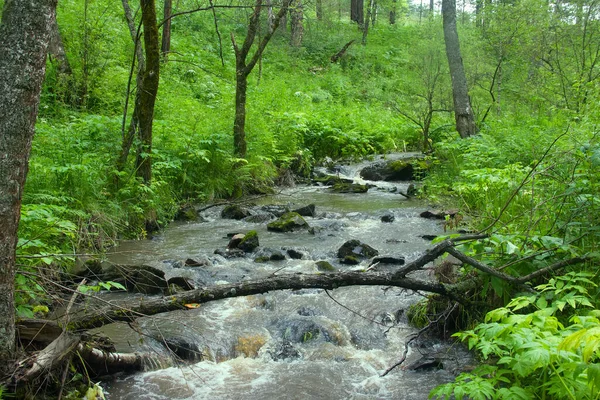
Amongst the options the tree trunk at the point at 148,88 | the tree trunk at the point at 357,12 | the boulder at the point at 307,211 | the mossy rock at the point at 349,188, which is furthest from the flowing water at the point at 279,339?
the tree trunk at the point at 357,12

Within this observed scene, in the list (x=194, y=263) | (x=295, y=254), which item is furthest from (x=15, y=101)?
(x=295, y=254)

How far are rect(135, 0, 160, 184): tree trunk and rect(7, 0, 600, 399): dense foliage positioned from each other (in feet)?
1.01

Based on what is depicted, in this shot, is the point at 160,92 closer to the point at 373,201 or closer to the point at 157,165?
the point at 157,165

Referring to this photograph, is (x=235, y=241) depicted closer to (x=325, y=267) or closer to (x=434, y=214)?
(x=325, y=267)

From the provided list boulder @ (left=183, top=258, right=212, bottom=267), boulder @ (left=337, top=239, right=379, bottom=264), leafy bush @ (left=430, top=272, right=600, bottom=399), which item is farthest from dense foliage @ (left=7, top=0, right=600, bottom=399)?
boulder @ (left=337, top=239, right=379, bottom=264)

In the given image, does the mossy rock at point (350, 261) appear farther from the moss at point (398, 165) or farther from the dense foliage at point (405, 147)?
the moss at point (398, 165)

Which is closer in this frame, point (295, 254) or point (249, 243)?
point (295, 254)

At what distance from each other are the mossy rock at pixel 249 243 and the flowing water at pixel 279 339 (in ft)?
1.01

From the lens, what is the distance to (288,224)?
10.0 metres

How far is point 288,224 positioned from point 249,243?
1.57 meters

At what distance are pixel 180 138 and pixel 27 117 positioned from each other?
27.1 ft

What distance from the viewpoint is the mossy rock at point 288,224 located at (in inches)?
394

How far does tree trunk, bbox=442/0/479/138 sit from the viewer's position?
46.6 ft

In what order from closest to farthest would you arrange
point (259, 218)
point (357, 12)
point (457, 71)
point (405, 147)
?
1. point (259, 218)
2. point (457, 71)
3. point (405, 147)
4. point (357, 12)
